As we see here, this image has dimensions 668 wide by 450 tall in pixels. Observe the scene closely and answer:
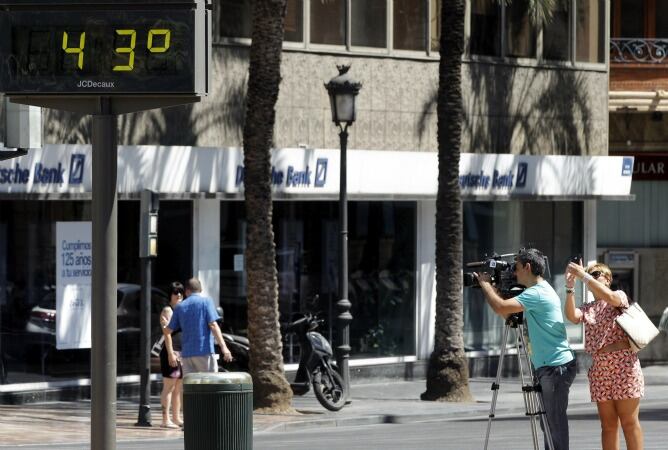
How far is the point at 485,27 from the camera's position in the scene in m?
25.7

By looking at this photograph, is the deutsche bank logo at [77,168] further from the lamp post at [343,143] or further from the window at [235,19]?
the lamp post at [343,143]

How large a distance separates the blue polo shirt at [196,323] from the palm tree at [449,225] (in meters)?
5.31

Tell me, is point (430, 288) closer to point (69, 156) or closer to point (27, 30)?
point (69, 156)

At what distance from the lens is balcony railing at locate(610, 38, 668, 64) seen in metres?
28.4

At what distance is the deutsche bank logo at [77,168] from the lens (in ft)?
68.0

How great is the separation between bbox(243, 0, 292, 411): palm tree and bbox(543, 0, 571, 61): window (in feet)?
28.6

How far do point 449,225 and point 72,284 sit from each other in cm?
548

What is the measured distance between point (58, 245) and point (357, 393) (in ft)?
17.2

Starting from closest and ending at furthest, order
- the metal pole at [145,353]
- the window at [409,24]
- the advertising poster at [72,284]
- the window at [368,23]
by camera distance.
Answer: the metal pole at [145,353] → the advertising poster at [72,284] → the window at [368,23] → the window at [409,24]

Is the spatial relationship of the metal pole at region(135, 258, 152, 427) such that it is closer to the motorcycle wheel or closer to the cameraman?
the motorcycle wheel

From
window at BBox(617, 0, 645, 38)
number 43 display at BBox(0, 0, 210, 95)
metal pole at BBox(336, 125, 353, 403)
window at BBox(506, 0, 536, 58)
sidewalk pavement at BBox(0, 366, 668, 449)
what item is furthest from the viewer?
window at BBox(617, 0, 645, 38)

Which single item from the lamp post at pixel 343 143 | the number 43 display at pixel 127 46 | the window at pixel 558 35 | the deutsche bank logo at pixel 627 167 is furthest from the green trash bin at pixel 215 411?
the deutsche bank logo at pixel 627 167

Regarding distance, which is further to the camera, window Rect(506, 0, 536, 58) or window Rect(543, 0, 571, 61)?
window Rect(543, 0, 571, 61)

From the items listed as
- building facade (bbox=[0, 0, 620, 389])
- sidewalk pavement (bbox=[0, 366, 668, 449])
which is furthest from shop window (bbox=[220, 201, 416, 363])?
sidewalk pavement (bbox=[0, 366, 668, 449])
